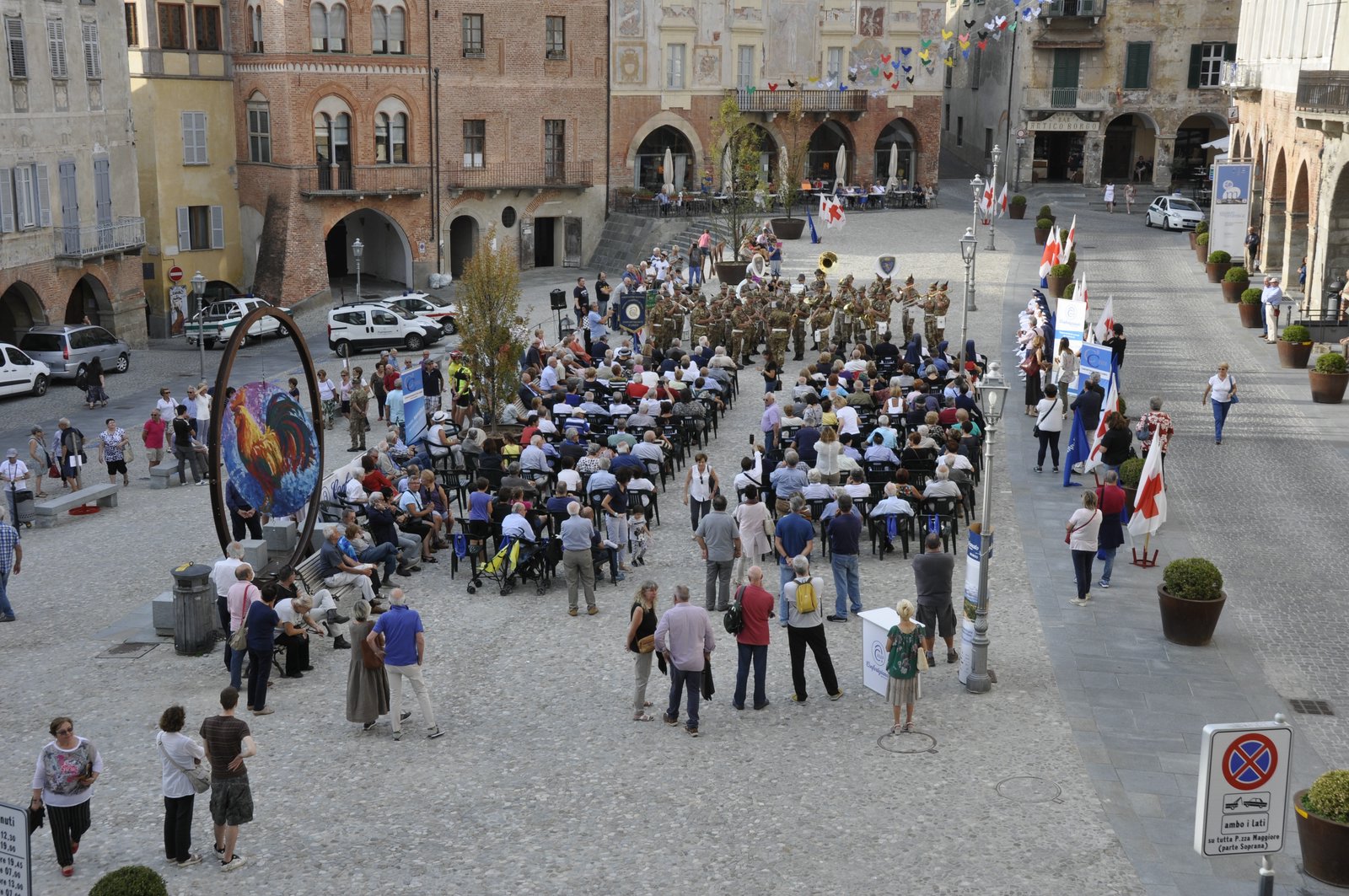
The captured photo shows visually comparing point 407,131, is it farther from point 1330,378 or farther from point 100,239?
point 1330,378

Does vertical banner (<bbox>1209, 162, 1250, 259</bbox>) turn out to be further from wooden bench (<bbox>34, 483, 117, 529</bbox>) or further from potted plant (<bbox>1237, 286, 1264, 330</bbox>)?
wooden bench (<bbox>34, 483, 117, 529</bbox>)

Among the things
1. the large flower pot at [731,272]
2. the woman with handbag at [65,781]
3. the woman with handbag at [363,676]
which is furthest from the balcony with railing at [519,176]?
the woman with handbag at [65,781]

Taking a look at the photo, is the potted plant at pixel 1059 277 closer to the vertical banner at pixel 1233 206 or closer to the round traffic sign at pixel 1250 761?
the vertical banner at pixel 1233 206

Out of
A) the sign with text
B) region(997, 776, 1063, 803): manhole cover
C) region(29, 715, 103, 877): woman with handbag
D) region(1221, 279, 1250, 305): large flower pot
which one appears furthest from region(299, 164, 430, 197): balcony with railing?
the sign with text

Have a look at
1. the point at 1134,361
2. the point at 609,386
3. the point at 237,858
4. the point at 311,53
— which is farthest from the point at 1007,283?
the point at 237,858

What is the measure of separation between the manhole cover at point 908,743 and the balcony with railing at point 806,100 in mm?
42746

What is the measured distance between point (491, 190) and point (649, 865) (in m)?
41.6

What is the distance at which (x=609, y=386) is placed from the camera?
86.0 feet

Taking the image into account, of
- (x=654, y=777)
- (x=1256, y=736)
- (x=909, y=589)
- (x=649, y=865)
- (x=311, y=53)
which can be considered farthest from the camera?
(x=311, y=53)

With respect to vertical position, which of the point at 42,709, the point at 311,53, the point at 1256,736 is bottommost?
the point at 42,709

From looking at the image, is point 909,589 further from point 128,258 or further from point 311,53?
point 311,53

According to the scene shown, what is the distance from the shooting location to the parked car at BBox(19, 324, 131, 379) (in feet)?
120

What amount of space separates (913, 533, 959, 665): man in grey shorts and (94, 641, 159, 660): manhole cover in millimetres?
8494

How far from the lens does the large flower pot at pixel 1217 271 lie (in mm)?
39750
